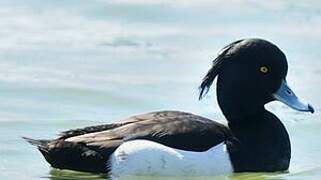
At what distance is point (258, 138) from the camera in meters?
11.3

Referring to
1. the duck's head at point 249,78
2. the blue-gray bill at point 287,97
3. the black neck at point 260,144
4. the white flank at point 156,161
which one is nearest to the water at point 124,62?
the black neck at point 260,144

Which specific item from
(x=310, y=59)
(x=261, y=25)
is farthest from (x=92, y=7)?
(x=310, y=59)

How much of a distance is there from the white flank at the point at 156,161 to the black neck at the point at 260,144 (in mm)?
344

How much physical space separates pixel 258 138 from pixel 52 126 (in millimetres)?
2558

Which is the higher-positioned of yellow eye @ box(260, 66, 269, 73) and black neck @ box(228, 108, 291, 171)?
yellow eye @ box(260, 66, 269, 73)

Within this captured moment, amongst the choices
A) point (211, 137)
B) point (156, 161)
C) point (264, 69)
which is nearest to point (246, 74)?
point (264, 69)

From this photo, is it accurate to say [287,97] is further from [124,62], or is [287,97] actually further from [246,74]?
[124,62]

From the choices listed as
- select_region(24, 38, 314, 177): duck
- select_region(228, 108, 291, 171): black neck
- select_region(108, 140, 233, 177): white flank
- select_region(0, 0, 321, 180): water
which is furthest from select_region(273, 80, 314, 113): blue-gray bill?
select_region(108, 140, 233, 177): white flank

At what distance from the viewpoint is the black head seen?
11492 mm

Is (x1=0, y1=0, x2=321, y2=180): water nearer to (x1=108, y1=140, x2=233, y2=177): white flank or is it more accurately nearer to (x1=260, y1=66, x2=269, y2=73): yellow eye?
(x1=108, y1=140, x2=233, y2=177): white flank

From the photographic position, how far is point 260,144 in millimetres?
11273

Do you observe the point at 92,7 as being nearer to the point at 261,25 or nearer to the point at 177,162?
the point at 261,25

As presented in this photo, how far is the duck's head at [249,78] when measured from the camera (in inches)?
452

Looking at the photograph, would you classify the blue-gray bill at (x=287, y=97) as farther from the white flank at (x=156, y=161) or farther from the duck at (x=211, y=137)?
the white flank at (x=156, y=161)
